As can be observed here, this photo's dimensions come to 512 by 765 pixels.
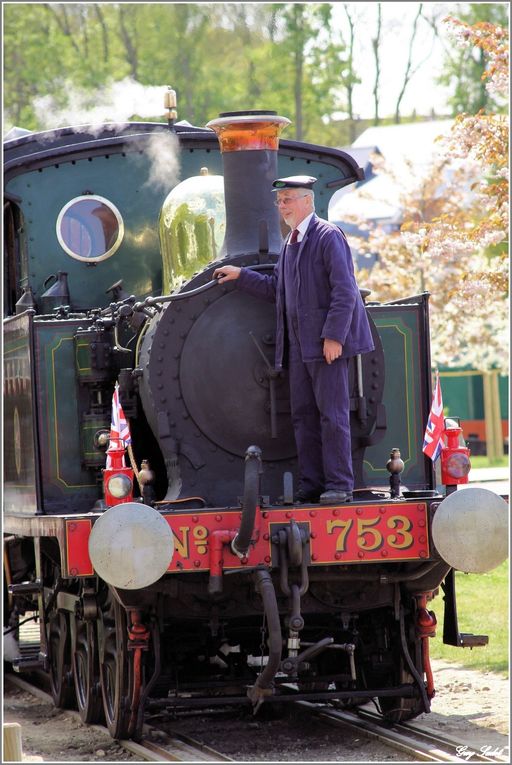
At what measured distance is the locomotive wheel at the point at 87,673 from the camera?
7.04 m

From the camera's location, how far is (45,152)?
26.1 feet

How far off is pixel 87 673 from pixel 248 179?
266 cm

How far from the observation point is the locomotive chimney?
267 inches

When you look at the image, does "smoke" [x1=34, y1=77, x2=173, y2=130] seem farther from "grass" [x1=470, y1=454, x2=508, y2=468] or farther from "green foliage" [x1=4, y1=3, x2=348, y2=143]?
"green foliage" [x1=4, y1=3, x2=348, y2=143]

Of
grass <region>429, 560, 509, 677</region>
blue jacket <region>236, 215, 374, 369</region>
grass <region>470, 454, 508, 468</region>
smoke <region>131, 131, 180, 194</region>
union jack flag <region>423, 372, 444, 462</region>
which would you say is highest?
smoke <region>131, 131, 180, 194</region>

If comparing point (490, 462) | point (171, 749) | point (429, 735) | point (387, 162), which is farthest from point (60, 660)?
point (490, 462)

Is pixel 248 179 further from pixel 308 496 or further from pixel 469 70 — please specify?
pixel 469 70

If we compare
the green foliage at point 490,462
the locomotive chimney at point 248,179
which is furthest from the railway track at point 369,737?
the green foliage at point 490,462

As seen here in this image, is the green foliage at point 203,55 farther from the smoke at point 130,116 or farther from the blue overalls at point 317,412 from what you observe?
the blue overalls at point 317,412

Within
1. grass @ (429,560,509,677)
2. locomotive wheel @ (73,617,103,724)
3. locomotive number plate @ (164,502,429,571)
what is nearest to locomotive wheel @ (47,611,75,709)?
locomotive wheel @ (73,617,103,724)

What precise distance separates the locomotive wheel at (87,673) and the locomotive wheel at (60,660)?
158 mm

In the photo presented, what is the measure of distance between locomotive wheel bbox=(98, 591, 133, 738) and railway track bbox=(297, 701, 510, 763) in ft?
3.86

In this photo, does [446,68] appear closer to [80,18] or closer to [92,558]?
[80,18]

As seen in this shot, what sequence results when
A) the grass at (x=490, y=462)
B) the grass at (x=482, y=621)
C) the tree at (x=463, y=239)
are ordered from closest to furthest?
the grass at (x=482, y=621) → the tree at (x=463, y=239) → the grass at (x=490, y=462)
